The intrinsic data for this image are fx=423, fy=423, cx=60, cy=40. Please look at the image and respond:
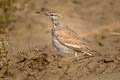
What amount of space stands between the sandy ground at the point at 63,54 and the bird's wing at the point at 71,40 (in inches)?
9.6

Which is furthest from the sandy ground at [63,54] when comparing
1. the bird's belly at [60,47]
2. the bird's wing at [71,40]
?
the bird's wing at [71,40]

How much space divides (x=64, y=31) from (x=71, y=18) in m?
5.98

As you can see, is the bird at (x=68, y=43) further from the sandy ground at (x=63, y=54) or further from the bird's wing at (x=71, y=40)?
the sandy ground at (x=63, y=54)

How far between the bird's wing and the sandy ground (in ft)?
0.80

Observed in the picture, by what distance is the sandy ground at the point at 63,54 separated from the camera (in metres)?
8.76

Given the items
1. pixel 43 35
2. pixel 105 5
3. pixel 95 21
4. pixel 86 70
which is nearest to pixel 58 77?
pixel 86 70

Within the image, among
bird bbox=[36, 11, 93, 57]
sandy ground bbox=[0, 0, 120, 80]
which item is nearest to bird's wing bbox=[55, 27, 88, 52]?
bird bbox=[36, 11, 93, 57]

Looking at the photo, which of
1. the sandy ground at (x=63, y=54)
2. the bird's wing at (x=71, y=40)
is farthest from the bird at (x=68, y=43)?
the sandy ground at (x=63, y=54)

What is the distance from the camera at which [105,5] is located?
16422 mm

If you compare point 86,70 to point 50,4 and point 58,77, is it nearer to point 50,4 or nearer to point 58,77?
point 58,77

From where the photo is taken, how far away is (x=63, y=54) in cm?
955

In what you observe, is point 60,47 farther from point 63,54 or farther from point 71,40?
point 71,40

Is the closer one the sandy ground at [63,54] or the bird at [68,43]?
the sandy ground at [63,54]

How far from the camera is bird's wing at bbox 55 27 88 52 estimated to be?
9523mm
